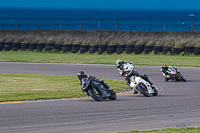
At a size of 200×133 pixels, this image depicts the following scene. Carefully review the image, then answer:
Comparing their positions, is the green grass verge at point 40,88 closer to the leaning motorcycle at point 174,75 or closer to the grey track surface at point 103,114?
the grey track surface at point 103,114

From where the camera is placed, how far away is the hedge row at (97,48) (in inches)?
1317

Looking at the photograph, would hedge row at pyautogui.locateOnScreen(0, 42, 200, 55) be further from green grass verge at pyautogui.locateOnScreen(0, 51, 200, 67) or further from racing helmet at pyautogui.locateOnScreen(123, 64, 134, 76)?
racing helmet at pyautogui.locateOnScreen(123, 64, 134, 76)

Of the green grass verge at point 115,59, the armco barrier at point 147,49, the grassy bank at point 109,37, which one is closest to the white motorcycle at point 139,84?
the green grass verge at point 115,59

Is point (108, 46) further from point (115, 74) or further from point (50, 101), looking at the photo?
point (50, 101)

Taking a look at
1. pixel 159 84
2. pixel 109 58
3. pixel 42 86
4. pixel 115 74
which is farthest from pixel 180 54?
pixel 42 86

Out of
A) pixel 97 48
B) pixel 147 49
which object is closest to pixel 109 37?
pixel 97 48

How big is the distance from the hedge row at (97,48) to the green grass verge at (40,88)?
15549 mm

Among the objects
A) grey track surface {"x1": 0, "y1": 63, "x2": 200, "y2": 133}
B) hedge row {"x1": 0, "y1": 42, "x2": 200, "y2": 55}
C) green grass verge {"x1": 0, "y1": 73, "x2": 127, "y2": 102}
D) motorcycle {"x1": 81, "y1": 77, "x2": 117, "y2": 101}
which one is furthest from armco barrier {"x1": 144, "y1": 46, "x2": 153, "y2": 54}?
motorcycle {"x1": 81, "y1": 77, "x2": 117, "y2": 101}

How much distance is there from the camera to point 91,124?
8.68m

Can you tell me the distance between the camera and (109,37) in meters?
38.7

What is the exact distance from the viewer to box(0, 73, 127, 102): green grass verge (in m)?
13.4

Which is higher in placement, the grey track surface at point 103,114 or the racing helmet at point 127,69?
the racing helmet at point 127,69

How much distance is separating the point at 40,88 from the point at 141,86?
14.3ft

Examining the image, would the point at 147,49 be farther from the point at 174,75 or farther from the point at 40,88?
the point at 40,88
